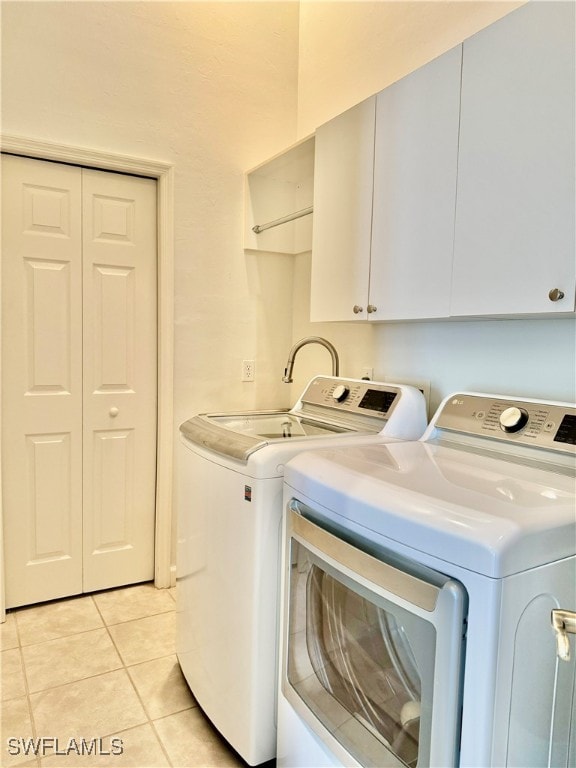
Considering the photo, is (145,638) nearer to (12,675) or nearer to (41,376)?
(12,675)

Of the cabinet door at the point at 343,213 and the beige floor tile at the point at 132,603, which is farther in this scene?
the beige floor tile at the point at 132,603

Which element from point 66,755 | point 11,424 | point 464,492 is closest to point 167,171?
point 11,424

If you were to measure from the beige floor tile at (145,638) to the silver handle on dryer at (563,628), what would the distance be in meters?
1.62

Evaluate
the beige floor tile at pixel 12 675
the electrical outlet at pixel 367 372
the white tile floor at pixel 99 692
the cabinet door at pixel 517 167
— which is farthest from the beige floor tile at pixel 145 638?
the cabinet door at pixel 517 167

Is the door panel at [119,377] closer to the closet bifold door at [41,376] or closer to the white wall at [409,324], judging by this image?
the closet bifold door at [41,376]

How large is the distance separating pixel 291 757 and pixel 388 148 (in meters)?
1.81

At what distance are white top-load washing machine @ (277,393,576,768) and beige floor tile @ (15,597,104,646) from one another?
1.19m

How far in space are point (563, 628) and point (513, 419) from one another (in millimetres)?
631

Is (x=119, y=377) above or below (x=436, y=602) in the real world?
above

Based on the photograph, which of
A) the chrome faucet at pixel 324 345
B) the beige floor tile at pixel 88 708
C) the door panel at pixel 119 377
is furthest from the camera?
the door panel at pixel 119 377

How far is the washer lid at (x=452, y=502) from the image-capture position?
2.77 feet

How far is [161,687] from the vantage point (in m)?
1.84

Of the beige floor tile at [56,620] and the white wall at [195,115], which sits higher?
the white wall at [195,115]

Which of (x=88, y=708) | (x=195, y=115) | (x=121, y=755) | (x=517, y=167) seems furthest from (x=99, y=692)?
(x=195, y=115)
